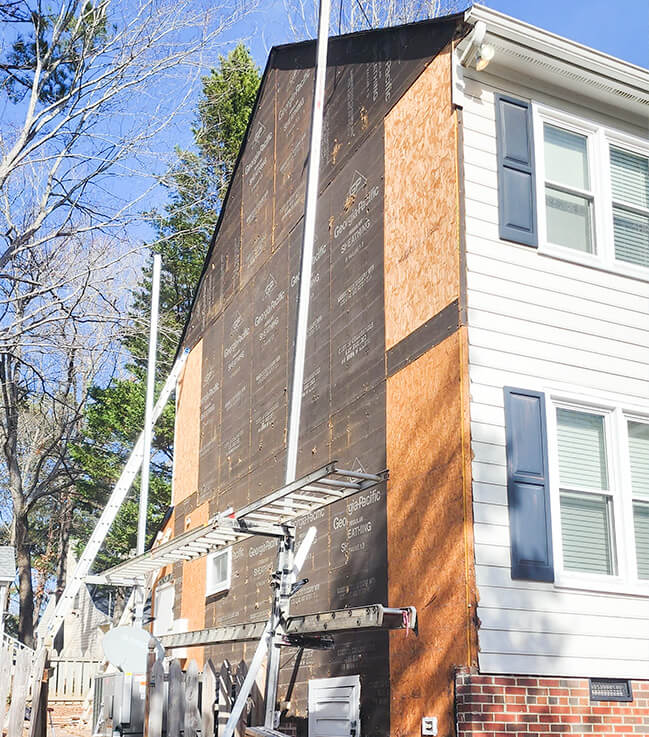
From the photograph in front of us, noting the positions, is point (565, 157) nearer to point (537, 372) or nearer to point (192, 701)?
point (537, 372)

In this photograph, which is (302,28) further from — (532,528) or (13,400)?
(532,528)

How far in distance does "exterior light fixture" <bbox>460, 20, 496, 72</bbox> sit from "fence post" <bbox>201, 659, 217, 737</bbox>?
6301 millimetres

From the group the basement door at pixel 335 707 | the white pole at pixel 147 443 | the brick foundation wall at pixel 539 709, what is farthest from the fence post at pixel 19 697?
the brick foundation wall at pixel 539 709

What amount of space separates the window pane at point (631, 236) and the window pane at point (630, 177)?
0.15m

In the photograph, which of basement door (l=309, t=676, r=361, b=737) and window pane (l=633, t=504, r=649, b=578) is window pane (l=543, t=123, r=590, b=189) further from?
basement door (l=309, t=676, r=361, b=737)

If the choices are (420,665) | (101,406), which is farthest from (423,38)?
(101,406)

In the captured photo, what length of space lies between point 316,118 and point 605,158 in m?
3.13

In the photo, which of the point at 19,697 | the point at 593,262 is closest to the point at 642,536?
the point at 593,262

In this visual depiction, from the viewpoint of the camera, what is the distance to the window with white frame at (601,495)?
8320 mm

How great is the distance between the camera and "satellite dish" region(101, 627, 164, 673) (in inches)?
421

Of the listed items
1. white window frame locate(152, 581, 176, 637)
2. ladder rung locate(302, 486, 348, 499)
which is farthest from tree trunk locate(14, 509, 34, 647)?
ladder rung locate(302, 486, 348, 499)

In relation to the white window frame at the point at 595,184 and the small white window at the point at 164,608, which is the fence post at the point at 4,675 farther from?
the white window frame at the point at 595,184

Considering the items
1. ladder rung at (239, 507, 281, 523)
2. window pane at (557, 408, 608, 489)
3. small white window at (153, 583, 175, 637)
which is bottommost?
small white window at (153, 583, 175, 637)

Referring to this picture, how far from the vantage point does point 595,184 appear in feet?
31.4
